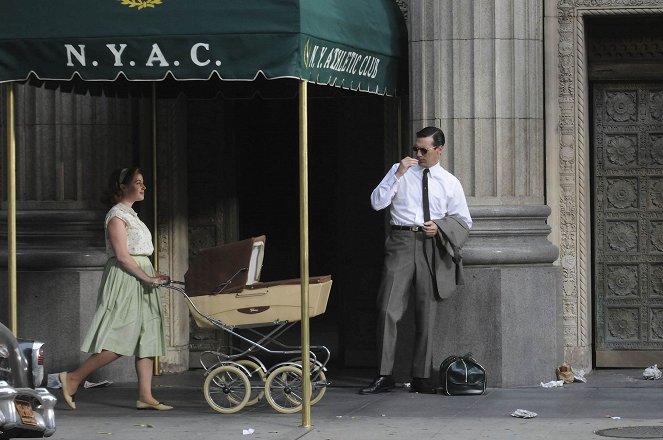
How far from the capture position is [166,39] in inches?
457

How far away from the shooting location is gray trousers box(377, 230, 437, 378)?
13625 mm

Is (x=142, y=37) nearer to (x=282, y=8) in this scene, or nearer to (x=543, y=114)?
(x=282, y=8)

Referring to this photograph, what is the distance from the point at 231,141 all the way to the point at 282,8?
4.70 metres

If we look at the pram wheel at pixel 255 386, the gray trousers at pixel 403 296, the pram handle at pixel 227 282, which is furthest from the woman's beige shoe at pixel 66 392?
the gray trousers at pixel 403 296

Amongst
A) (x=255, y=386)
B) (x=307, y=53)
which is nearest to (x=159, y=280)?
(x=255, y=386)

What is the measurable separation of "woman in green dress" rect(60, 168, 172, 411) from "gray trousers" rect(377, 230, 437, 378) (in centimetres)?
200

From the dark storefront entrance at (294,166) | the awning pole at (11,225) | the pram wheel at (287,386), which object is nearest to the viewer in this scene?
the awning pole at (11,225)

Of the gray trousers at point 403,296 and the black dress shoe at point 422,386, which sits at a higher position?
the gray trousers at point 403,296

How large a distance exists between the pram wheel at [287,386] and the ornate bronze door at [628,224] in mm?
3962

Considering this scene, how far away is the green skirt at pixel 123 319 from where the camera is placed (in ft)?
41.2

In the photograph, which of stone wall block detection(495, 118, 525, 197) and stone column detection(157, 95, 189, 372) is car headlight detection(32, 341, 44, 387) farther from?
stone column detection(157, 95, 189, 372)

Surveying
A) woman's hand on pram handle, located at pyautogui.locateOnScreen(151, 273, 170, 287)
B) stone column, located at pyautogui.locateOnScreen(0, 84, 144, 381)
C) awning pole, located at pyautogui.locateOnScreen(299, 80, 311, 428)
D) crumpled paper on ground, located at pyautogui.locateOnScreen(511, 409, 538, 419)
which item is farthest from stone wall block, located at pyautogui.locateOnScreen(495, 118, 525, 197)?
stone column, located at pyautogui.locateOnScreen(0, 84, 144, 381)

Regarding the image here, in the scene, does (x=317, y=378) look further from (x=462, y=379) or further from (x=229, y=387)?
(x=462, y=379)

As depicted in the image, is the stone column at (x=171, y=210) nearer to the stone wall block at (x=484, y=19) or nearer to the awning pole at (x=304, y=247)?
the stone wall block at (x=484, y=19)
